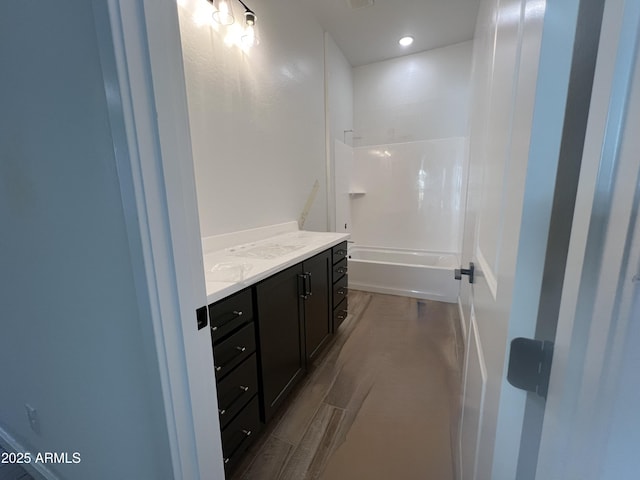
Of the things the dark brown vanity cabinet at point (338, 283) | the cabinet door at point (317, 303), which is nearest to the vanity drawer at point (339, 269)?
the dark brown vanity cabinet at point (338, 283)

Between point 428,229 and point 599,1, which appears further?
point 428,229

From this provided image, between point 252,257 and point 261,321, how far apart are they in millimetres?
415

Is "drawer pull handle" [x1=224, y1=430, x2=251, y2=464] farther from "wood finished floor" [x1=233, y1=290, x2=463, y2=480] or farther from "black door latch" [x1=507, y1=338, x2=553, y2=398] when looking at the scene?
"black door latch" [x1=507, y1=338, x2=553, y2=398]

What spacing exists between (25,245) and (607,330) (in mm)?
1362

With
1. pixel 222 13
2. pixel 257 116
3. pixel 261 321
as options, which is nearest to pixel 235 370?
pixel 261 321

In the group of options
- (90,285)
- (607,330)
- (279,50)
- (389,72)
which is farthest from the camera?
(389,72)

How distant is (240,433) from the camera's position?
1.14m

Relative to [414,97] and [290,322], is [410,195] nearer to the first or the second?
[414,97]

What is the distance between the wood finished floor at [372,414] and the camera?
1.22m

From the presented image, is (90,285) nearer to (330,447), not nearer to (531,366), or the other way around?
(531,366)

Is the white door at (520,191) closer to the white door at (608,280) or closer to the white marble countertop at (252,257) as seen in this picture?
the white door at (608,280)

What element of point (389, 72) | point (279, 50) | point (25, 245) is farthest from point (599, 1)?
point (389, 72)

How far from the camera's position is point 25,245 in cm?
84

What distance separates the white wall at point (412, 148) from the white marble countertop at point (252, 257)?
195 cm
